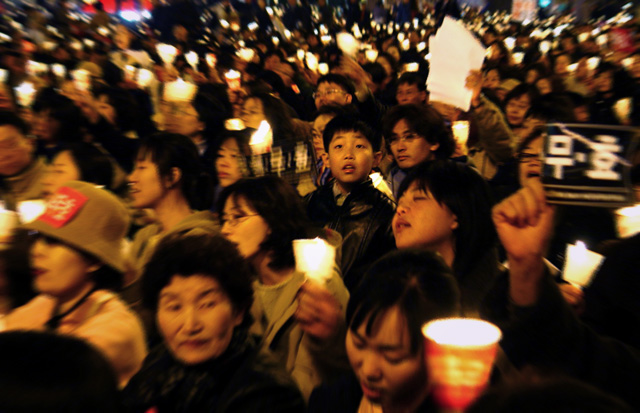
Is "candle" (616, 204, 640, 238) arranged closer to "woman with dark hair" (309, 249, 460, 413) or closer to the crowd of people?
the crowd of people

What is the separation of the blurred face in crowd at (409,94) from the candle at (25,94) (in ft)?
12.5

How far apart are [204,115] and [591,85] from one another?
5757 mm

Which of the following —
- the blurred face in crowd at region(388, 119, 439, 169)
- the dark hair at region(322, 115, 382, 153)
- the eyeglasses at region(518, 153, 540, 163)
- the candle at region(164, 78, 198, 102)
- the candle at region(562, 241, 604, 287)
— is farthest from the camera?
the candle at region(164, 78, 198, 102)

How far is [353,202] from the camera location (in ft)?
10.4

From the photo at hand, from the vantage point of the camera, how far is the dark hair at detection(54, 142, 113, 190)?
11.5 feet

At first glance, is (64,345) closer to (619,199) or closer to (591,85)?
(619,199)

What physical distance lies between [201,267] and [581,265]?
1358 millimetres

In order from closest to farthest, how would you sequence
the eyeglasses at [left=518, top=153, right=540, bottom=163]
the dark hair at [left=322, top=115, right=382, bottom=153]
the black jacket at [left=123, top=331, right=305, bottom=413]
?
the black jacket at [left=123, top=331, right=305, bottom=413]
the eyeglasses at [left=518, top=153, right=540, bottom=163]
the dark hair at [left=322, top=115, right=382, bottom=153]

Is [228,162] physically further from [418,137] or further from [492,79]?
[492,79]

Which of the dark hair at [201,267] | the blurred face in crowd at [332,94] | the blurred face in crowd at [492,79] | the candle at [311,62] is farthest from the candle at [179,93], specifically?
the candle at [311,62]

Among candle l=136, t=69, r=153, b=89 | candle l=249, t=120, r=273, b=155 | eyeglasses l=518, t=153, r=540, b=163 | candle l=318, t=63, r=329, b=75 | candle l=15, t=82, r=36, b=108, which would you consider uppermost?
candle l=318, t=63, r=329, b=75

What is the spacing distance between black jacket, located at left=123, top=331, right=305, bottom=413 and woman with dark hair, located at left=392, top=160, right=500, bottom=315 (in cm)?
81

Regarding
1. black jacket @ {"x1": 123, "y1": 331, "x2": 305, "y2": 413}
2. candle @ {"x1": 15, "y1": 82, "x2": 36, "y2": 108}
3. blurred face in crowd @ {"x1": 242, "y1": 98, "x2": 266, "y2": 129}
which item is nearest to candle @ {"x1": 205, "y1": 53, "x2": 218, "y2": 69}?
candle @ {"x1": 15, "y1": 82, "x2": 36, "y2": 108}

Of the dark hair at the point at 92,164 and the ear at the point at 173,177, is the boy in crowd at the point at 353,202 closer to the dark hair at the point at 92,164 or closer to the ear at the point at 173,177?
the ear at the point at 173,177
